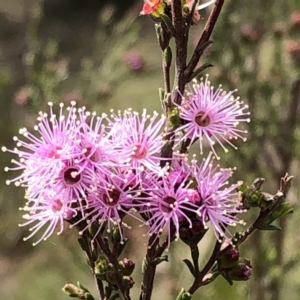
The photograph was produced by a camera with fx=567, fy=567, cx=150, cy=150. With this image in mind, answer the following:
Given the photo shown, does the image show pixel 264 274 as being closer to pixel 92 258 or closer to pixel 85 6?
pixel 92 258

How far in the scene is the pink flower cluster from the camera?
0.66 metres

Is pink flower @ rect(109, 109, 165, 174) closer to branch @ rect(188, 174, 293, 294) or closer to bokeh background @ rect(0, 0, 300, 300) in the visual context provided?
branch @ rect(188, 174, 293, 294)

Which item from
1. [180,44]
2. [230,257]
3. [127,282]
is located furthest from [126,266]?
[180,44]

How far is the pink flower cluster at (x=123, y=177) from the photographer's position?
66 centimetres

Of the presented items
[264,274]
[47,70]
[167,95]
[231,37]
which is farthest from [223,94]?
[47,70]

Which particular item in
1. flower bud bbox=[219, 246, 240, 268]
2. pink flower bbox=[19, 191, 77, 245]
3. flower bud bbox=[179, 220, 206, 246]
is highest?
pink flower bbox=[19, 191, 77, 245]

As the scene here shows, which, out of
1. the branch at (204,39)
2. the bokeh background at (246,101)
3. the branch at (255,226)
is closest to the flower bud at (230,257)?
the branch at (255,226)

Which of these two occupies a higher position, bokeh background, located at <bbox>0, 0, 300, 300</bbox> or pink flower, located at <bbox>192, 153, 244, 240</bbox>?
bokeh background, located at <bbox>0, 0, 300, 300</bbox>

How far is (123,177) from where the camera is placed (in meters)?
0.67

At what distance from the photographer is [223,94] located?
2.63 feet

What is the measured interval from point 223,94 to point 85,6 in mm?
5394

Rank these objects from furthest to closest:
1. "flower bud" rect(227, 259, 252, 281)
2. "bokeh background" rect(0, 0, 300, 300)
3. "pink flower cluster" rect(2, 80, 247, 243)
Answer: "bokeh background" rect(0, 0, 300, 300) < "flower bud" rect(227, 259, 252, 281) < "pink flower cluster" rect(2, 80, 247, 243)

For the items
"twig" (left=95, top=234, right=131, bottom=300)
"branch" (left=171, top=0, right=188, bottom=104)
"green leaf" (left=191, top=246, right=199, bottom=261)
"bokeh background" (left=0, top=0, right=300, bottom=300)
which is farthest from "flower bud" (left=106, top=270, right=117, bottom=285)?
"bokeh background" (left=0, top=0, right=300, bottom=300)

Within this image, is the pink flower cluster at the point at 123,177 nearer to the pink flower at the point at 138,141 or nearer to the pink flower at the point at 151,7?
the pink flower at the point at 138,141
